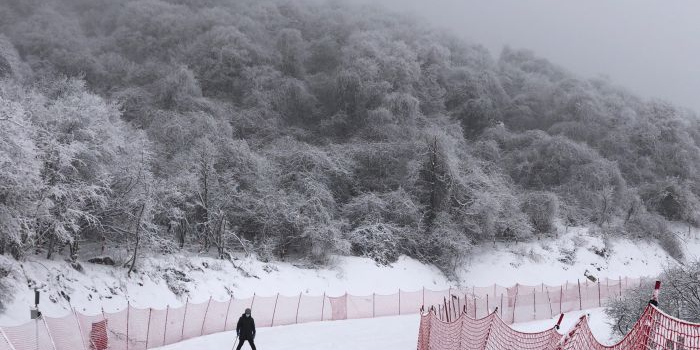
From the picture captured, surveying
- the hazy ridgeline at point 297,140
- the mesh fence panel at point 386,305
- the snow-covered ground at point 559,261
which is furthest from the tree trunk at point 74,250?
the snow-covered ground at point 559,261

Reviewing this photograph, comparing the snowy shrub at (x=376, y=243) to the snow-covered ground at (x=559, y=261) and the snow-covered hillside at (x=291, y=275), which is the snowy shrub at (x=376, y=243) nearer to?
the snow-covered hillside at (x=291, y=275)

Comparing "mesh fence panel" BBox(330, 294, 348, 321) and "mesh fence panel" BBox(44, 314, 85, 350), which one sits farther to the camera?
"mesh fence panel" BBox(330, 294, 348, 321)

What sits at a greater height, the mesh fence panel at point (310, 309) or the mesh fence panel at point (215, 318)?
the mesh fence panel at point (215, 318)

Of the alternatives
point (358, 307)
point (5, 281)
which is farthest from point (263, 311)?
point (5, 281)

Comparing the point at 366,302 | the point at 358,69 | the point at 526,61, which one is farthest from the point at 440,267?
the point at 526,61

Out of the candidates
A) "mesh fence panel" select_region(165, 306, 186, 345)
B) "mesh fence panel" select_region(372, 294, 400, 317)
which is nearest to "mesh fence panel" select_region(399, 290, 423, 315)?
"mesh fence panel" select_region(372, 294, 400, 317)

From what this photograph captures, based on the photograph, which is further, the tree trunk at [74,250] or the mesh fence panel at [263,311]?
the mesh fence panel at [263,311]

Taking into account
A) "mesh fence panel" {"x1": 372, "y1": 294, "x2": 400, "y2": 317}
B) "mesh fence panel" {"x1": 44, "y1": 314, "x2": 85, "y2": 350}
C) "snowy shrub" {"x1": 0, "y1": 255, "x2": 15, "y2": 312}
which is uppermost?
"mesh fence panel" {"x1": 44, "y1": 314, "x2": 85, "y2": 350}

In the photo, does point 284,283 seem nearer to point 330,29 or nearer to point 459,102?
point 459,102

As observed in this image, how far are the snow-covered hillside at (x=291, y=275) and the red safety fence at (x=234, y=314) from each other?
103 inches

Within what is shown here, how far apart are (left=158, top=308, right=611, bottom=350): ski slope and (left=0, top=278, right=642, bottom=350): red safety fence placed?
2.39 feet

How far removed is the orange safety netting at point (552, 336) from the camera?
6.30 metres

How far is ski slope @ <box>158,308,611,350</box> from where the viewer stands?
56.9ft

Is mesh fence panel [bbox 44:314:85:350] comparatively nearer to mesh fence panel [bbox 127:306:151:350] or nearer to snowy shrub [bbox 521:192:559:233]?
mesh fence panel [bbox 127:306:151:350]
